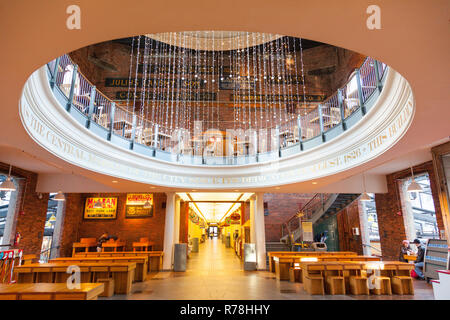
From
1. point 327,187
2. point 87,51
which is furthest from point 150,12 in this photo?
point 87,51

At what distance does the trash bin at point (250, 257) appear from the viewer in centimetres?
1164

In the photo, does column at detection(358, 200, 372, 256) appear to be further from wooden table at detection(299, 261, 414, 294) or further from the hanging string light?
the hanging string light

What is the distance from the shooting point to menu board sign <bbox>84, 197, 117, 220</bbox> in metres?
14.7

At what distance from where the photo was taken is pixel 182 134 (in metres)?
11.5

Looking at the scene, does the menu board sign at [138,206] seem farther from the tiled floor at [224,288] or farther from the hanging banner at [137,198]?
the tiled floor at [224,288]

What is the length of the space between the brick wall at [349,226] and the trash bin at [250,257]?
231 inches

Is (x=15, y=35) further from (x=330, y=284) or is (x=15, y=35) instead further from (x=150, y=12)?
(x=330, y=284)

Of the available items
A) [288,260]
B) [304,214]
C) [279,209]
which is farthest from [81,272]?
[304,214]

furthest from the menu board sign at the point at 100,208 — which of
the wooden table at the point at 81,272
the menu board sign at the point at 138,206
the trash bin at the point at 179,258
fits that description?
the wooden table at the point at 81,272

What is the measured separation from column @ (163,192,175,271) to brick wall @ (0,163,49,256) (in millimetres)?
5454

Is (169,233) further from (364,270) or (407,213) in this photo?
(407,213)

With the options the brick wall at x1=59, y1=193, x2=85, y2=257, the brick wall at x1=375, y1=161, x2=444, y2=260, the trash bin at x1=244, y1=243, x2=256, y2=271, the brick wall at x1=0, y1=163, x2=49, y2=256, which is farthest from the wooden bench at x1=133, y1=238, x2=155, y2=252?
the brick wall at x1=375, y1=161, x2=444, y2=260

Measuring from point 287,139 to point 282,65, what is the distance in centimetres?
866
